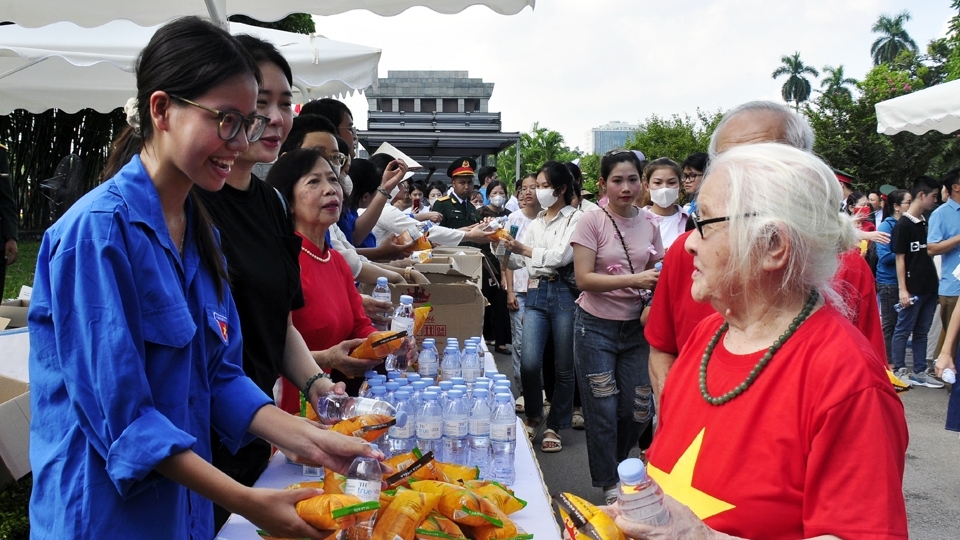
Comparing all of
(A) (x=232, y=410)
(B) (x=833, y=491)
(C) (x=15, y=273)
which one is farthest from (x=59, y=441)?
(C) (x=15, y=273)

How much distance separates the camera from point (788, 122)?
2.51m

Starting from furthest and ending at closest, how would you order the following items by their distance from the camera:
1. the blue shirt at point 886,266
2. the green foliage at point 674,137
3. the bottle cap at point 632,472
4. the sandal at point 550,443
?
1. the green foliage at point 674,137
2. the blue shirt at point 886,266
3. the sandal at point 550,443
4. the bottle cap at point 632,472

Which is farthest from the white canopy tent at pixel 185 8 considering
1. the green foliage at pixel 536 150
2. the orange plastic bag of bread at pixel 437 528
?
the green foliage at pixel 536 150

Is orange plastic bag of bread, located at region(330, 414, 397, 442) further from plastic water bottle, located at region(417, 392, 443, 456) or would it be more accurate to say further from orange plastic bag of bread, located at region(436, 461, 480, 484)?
plastic water bottle, located at region(417, 392, 443, 456)

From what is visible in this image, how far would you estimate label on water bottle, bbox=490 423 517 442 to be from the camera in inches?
110

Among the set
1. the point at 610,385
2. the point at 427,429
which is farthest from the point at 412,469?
the point at 610,385

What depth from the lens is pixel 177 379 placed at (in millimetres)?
1612

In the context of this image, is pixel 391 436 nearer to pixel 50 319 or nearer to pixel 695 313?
pixel 695 313

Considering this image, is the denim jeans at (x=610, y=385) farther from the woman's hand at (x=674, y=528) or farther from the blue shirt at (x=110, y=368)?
the blue shirt at (x=110, y=368)

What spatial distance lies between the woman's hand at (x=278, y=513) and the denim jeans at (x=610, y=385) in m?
3.17

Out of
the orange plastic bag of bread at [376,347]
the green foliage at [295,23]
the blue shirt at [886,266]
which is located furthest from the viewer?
the green foliage at [295,23]

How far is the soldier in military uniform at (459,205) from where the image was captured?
10203mm

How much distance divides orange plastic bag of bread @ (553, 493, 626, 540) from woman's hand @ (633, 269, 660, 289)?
277cm

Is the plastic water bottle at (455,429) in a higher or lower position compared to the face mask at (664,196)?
lower
